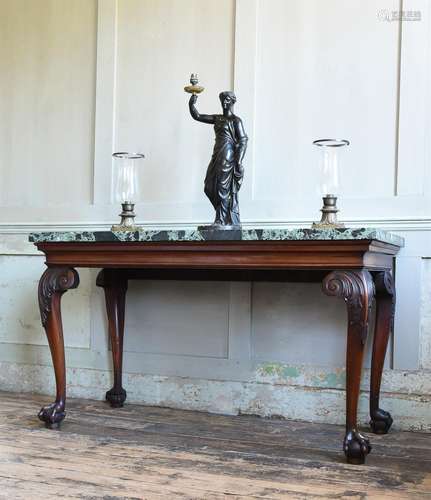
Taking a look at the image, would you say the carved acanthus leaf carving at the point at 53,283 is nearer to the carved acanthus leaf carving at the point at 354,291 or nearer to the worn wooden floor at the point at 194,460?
the worn wooden floor at the point at 194,460

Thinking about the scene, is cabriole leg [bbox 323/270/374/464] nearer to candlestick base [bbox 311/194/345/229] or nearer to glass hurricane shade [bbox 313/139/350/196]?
candlestick base [bbox 311/194/345/229]

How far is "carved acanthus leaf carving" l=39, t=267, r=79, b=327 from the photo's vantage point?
216 cm

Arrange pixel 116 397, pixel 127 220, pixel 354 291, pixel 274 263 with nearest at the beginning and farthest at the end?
pixel 354 291
pixel 274 263
pixel 127 220
pixel 116 397

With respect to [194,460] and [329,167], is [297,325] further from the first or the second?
[194,460]

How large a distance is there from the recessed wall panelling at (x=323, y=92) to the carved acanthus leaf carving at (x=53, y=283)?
816mm

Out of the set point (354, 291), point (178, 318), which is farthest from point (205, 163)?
point (354, 291)

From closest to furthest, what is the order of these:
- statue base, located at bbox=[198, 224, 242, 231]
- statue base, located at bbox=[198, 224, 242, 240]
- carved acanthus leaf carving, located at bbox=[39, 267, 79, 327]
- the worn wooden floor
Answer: the worn wooden floor
statue base, located at bbox=[198, 224, 242, 240]
statue base, located at bbox=[198, 224, 242, 231]
carved acanthus leaf carving, located at bbox=[39, 267, 79, 327]

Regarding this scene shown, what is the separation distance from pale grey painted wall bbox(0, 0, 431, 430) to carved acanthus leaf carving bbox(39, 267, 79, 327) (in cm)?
55

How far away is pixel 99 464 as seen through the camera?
1.77 m

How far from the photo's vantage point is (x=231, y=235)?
6.27 ft

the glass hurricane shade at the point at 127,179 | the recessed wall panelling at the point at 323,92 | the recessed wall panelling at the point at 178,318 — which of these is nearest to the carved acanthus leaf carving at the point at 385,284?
the recessed wall panelling at the point at 323,92

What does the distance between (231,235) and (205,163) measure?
0.73 metres

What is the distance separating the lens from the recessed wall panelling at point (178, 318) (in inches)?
99.8

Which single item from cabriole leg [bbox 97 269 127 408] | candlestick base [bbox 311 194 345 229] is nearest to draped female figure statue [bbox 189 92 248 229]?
candlestick base [bbox 311 194 345 229]
